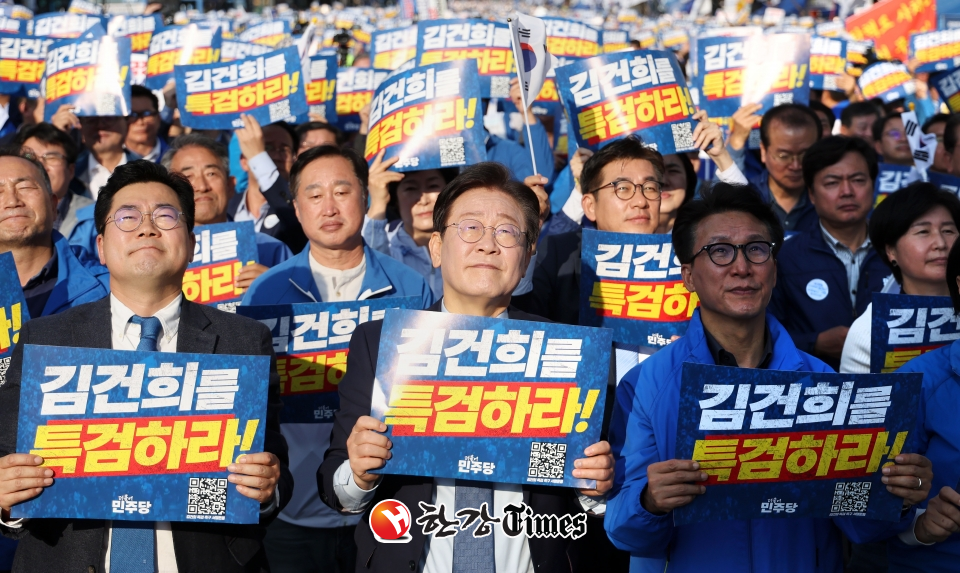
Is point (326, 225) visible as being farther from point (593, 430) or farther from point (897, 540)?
point (897, 540)

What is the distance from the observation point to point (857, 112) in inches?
377

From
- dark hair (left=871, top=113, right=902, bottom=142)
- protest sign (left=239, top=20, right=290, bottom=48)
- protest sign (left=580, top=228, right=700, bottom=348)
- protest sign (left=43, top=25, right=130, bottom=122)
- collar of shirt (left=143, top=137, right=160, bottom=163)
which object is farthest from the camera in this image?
protest sign (left=239, top=20, right=290, bottom=48)

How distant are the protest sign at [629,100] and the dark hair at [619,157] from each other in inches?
31.8

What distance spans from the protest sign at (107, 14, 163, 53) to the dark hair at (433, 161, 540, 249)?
8704mm

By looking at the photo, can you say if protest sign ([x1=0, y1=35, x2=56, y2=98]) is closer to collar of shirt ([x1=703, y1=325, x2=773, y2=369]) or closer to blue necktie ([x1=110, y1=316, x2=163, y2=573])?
blue necktie ([x1=110, y1=316, x2=163, y2=573])

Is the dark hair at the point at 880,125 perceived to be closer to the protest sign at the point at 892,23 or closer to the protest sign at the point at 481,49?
the protest sign at the point at 481,49

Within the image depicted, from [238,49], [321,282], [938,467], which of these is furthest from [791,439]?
[238,49]

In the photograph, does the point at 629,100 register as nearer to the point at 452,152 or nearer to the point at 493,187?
the point at 452,152

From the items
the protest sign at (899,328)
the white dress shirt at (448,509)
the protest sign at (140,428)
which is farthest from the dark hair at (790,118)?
the protest sign at (140,428)

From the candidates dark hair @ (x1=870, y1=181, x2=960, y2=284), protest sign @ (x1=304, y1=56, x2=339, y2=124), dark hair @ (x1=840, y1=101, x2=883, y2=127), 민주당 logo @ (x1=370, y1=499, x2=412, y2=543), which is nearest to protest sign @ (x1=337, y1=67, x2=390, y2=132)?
protest sign @ (x1=304, y1=56, x2=339, y2=124)

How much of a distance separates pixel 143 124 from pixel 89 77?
0.57m

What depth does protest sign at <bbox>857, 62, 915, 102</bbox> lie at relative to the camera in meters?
11.1

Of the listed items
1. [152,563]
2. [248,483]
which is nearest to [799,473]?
[248,483]

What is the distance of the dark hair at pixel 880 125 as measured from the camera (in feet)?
29.3
